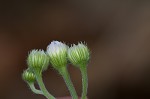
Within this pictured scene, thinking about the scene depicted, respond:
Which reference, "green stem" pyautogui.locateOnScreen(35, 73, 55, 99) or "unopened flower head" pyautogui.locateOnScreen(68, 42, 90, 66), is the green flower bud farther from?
"unopened flower head" pyautogui.locateOnScreen(68, 42, 90, 66)

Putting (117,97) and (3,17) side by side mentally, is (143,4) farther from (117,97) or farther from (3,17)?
(3,17)

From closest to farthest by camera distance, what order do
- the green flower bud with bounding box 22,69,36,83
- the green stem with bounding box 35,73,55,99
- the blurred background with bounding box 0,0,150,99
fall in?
the green stem with bounding box 35,73,55,99 → the green flower bud with bounding box 22,69,36,83 → the blurred background with bounding box 0,0,150,99

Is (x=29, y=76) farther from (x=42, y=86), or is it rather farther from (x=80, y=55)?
(x=80, y=55)

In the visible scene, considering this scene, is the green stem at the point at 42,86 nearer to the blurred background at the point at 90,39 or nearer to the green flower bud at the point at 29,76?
the green flower bud at the point at 29,76

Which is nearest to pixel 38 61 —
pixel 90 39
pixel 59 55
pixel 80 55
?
pixel 59 55

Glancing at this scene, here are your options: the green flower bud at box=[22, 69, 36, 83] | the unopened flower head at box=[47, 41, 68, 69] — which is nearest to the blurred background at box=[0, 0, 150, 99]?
the green flower bud at box=[22, 69, 36, 83]

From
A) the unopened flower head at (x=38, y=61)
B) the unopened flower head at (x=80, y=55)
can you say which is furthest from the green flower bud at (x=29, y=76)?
Answer: the unopened flower head at (x=80, y=55)
